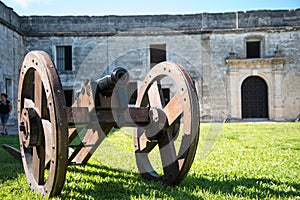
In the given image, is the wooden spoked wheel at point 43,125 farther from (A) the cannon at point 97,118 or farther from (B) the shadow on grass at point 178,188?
(B) the shadow on grass at point 178,188

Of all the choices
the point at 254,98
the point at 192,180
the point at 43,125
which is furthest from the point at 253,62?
the point at 43,125

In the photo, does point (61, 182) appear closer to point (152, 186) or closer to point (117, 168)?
point (152, 186)

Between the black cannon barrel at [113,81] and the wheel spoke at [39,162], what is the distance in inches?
30.2

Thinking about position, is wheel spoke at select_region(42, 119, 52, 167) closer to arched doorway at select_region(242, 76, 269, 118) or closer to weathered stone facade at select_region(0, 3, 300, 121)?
weathered stone facade at select_region(0, 3, 300, 121)

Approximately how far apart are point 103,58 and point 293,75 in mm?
9528

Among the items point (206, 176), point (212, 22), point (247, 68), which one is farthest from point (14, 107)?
point (206, 176)

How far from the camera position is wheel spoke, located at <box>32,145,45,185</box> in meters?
2.87

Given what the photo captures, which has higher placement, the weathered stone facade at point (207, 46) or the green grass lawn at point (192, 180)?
the weathered stone facade at point (207, 46)

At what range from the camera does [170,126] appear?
3.15 meters

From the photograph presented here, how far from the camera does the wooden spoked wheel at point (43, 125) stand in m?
2.45

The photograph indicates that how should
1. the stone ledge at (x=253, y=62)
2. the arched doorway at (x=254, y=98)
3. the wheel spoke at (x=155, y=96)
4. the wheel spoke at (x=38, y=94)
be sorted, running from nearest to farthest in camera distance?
the wheel spoke at (x=38, y=94), the wheel spoke at (x=155, y=96), the stone ledge at (x=253, y=62), the arched doorway at (x=254, y=98)

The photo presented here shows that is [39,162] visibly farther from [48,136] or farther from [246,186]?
[246,186]

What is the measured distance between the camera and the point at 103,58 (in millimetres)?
17641

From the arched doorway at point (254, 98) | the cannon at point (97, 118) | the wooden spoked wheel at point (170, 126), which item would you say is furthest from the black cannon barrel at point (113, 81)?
the arched doorway at point (254, 98)
